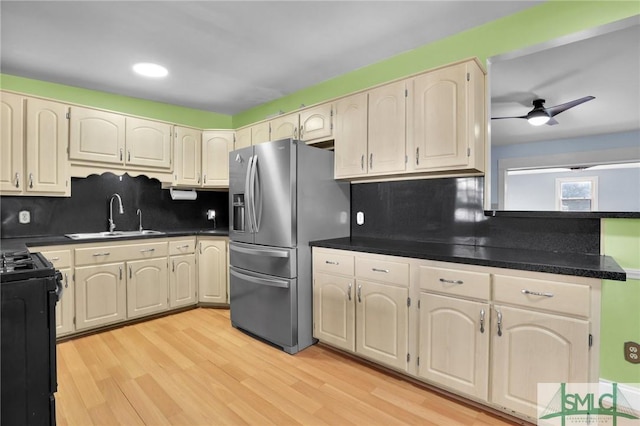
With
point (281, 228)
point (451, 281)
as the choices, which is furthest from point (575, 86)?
point (281, 228)

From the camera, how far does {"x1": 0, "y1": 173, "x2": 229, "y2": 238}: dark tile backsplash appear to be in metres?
2.97

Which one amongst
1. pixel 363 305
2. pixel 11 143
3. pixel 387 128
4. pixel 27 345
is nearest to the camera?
pixel 27 345

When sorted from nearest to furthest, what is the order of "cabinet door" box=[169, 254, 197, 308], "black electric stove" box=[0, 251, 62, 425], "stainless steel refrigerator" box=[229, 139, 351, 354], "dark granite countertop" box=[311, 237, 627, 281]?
"black electric stove" box=[0, 251, 62, 425]
"dark granite countertop" box=[311, 237, 627, 281]
"stainless steel refrigerator" box=[229, 139, 351, 354]
"cabinet door" box=[169, 254, 197, 308]

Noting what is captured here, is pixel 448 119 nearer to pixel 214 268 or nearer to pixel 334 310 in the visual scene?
pixel 334 310

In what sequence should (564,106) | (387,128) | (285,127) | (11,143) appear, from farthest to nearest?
(285,127) → (11,143) → (387,128) → (564,106)

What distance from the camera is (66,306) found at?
8.92 ft

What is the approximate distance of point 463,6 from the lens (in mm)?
2008

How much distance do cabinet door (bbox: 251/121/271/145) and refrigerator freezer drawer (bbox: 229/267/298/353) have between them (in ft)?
4.60

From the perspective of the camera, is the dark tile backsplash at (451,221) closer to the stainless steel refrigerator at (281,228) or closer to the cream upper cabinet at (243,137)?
the stainless steel refrigerator at (281,228)

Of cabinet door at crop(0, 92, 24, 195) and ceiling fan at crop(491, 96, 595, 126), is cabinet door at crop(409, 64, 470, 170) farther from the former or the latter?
cabinet door at crop(0, 92, 24, 195)

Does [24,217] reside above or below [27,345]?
above

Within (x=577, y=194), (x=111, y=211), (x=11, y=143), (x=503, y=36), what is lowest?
(x=111, y=211)

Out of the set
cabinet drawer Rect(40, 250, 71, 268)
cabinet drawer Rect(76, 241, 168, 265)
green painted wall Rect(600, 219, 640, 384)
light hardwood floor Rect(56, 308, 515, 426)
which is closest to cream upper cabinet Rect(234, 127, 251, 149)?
cabinet drawer Rect(76, 241, 168, 265)

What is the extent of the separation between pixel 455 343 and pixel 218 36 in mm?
Result: 2675
